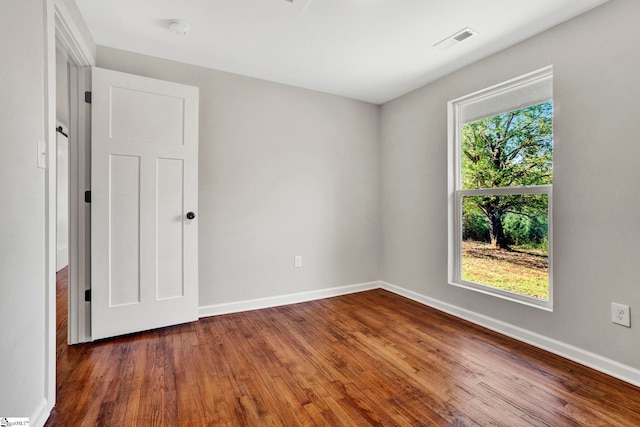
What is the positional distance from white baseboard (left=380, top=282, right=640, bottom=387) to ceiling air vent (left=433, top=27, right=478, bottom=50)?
7.49 ft

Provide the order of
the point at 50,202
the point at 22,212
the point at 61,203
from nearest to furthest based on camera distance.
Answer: the point at 22,212, the point at 50,202, the point at 61,203

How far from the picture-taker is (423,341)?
2299 mm

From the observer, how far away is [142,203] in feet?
7.89

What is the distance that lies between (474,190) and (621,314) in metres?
1.32

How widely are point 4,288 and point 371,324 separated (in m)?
2.34

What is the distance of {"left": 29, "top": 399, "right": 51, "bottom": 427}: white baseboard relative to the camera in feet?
4.27

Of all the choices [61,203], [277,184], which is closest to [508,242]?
[277,184]

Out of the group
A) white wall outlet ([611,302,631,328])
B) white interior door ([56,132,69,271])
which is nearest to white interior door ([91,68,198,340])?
white wall outlet ([611,302,631,328])

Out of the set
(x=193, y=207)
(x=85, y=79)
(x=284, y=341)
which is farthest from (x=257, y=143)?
(x=284, y=341)

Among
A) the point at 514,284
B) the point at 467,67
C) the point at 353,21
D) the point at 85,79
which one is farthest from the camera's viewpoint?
the point at 467,67

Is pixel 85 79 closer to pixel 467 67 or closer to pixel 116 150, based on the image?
pixel 116 150

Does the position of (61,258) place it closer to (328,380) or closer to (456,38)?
(328,380)

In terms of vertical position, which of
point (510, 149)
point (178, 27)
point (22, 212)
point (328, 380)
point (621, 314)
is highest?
point (178, 27)

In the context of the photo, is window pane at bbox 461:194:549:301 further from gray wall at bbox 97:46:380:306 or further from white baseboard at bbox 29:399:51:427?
white baseboard at bbox 29:399:51:427
